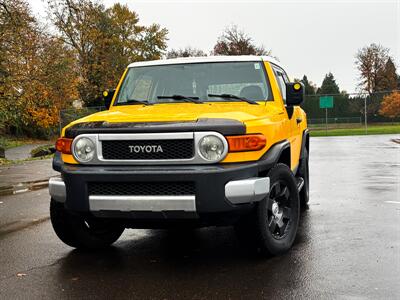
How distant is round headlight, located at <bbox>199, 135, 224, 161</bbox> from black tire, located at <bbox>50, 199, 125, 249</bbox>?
1188 mm

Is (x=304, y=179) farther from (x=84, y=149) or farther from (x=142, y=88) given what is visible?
(x=84, y=149)

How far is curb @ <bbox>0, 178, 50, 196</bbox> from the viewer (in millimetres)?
9641

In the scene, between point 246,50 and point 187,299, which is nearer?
point 187,299

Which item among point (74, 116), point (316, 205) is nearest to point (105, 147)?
point (316, 205)

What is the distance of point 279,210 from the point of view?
4.61m

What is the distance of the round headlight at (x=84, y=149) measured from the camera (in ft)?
13.8

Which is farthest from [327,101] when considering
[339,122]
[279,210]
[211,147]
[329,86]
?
[329,86]

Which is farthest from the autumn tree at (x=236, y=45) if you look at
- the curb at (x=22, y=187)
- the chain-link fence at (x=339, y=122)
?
the curb at (x=22, y=187)

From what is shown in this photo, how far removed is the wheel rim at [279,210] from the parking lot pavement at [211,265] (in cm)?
24

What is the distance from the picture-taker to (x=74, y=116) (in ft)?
94.2

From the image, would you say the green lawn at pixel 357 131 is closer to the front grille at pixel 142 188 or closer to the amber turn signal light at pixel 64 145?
the amber turn signal light at pixel 64 145

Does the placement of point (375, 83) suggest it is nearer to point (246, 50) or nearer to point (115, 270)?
point (246, 50)

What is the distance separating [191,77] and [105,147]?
5.28 feet

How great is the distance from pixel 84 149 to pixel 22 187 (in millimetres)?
6726
